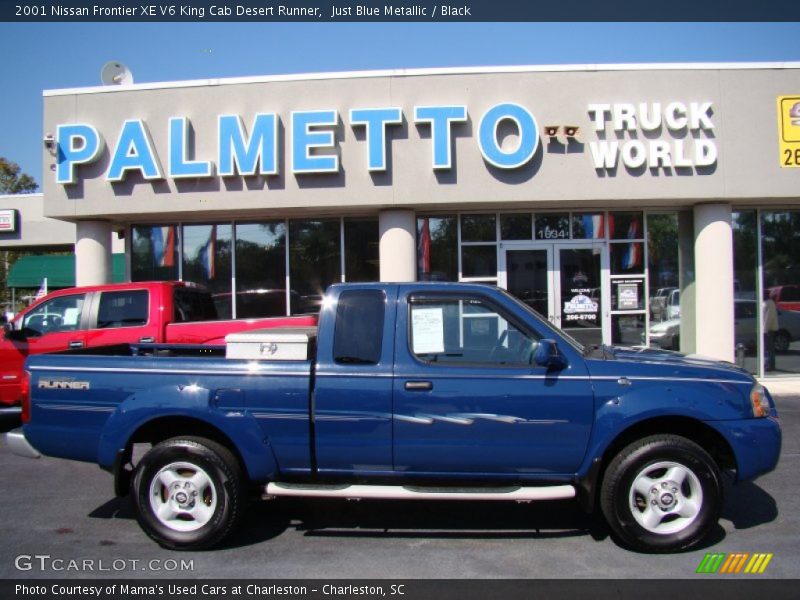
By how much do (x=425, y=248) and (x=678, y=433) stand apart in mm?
8484

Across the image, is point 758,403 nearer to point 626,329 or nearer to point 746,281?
point 626,329

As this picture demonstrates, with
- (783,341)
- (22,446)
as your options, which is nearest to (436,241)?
(783,341)

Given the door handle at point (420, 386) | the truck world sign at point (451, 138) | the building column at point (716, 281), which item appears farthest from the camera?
the building column at point (716, 281)

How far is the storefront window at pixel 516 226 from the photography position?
1285cm

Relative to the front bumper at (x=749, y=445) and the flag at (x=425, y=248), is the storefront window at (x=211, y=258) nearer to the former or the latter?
the flag at (x=425, y=248)

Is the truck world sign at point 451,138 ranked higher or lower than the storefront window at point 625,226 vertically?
higher

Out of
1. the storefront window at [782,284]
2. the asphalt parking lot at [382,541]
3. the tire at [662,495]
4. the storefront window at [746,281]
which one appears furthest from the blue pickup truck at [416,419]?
the storefront window at [782,284]

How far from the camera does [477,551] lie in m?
4.61

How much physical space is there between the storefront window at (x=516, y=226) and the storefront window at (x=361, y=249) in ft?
8.52

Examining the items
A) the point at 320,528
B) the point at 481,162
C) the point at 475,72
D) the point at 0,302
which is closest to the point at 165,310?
the point at 320,528

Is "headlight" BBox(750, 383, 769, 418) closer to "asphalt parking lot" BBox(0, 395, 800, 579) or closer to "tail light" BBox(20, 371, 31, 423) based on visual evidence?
"asphalt parking lot" BBox(0, 395, 800, 579)

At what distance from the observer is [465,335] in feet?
15.9

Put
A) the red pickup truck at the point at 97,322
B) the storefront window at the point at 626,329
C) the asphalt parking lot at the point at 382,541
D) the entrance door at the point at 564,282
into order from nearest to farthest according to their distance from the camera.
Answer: the asphalt parking lot at the point at 382,541
the red pickup truck at the point at 97,322
the entrance door at the point at 564,282
the storefront window at the point at 626,329

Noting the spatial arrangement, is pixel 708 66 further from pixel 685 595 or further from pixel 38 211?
pixel 38 211
